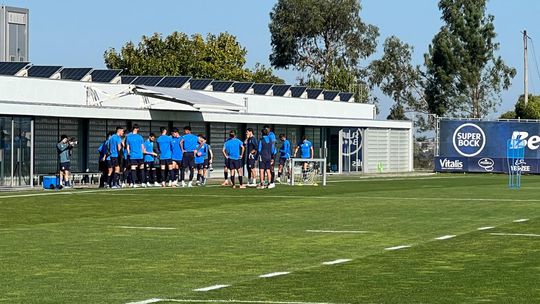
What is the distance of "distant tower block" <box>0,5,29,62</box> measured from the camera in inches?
2771

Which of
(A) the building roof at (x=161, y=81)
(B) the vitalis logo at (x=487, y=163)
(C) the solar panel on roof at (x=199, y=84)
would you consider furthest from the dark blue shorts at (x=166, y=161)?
(B) the vitalis logo at (x=487, y=163)

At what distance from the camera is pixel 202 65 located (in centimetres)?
10381

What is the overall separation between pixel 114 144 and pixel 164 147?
7.81 feet

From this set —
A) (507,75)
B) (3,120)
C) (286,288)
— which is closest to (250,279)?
(286,288)

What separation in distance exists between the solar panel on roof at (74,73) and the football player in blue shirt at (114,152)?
13341 mm

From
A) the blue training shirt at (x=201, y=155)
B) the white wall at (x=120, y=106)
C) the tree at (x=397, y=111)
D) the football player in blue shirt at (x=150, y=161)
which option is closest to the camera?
the football player in blue shirt at (x=150, y=161)

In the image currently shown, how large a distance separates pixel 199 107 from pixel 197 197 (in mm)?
17257

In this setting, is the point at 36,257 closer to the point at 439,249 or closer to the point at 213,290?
the point at 213,290

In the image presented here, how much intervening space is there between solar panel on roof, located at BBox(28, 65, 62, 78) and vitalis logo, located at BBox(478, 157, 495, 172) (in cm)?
2635

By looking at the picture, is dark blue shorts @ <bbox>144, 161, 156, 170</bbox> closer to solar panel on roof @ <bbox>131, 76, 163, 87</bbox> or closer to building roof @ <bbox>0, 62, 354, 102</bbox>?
building roof @ <bbox>0, 62, 354, 102</bbox>

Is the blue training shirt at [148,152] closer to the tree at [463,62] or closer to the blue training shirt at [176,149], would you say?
the blue training shirt at [176,149]

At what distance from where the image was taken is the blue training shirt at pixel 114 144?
40.1 meters

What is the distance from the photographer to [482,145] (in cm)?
6950

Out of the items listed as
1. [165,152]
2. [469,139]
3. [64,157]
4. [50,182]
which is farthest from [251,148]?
[469,139]
